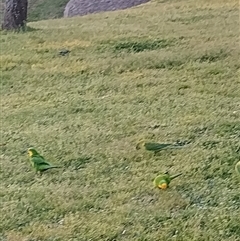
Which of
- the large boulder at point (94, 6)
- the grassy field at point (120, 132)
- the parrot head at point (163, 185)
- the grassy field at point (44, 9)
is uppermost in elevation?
the parrot head at point (163, 185)

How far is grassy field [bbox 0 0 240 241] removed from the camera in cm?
302

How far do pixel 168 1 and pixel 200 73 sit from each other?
673 cm

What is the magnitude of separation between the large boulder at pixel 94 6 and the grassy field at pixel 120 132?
17.8ft

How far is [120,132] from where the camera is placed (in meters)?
4.48

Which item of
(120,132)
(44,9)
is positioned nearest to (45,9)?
(44,9)

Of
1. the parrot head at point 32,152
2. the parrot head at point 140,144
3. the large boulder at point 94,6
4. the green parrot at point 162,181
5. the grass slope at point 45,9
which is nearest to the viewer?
the green parrot at point 162,181

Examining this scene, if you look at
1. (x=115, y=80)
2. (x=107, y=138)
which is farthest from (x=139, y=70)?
(x=107, y=138)

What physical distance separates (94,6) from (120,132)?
10375mm

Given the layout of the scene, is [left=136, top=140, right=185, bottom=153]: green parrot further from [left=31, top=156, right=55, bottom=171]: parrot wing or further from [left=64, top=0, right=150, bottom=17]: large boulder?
[left=64, top=0, right=150, bottom=17]: large boulder

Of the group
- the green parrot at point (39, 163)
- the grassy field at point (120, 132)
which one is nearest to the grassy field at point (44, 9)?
the grassy field at point (120, 132)

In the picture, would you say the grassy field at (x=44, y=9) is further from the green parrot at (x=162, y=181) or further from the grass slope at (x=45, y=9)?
the green parrot at (x=162, y=181)

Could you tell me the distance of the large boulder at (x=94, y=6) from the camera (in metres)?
14.1

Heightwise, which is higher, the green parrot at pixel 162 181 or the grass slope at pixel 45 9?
the green parrot at pixel 162 181

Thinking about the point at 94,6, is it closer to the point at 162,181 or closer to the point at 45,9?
the point at 45,9
